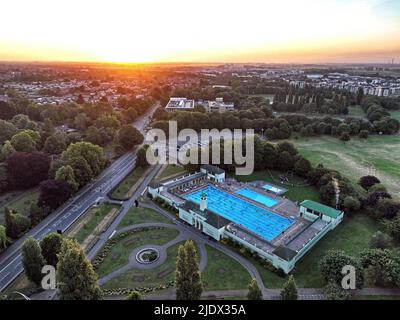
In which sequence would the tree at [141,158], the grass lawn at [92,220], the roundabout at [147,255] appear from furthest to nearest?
the tree at [141,158] < the grass lawn at [92,220] < the roundabout at [147,255]

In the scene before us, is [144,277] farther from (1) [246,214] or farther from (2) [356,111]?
(2) [356,111]

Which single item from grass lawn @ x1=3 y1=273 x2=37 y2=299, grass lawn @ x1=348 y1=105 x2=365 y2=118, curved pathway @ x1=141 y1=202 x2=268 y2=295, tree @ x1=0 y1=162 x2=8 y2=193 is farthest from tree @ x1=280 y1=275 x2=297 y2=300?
grass lawn @ x1=348 y1=105 x2=365 y2=118

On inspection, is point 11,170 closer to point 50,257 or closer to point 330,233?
point 50,257

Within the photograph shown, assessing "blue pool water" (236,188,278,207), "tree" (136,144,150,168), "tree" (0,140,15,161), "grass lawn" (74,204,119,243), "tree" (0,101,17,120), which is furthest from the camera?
"tree" (0,101,17,120)

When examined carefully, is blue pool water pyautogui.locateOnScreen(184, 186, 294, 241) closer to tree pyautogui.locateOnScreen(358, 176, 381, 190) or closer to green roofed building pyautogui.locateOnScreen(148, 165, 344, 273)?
green roofed building pyautogui.locateOnScreen(148, 165, 344, 273)

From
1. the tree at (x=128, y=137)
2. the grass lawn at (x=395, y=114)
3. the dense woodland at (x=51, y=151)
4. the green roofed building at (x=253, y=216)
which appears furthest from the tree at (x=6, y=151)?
the grass lawn at (x=395, y=114)

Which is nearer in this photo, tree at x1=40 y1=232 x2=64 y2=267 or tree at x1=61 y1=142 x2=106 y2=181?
tree at x1=40 y1=232 x2=64 y2=267

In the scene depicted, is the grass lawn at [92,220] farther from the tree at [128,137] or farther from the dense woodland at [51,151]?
the tree at [128,137]
